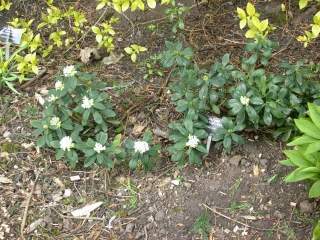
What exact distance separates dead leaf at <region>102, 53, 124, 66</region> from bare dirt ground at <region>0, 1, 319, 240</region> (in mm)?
357

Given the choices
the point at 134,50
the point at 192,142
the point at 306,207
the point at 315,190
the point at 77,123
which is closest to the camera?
the point at 315,190

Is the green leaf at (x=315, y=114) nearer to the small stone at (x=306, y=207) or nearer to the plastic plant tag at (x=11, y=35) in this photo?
the small stone at (x=306, y=207)

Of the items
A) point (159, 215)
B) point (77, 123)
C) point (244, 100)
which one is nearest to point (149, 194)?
point (159, 215)

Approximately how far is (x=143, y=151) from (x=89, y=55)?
1085mm

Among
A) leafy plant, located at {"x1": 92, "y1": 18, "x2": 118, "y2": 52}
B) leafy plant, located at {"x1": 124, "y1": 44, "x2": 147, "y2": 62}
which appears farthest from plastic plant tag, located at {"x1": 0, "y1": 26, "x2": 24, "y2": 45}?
leafy plant, located at {"x1": 124, "y1": 44, "x2": 147, "y2": 62}

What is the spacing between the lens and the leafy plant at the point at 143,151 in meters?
2.96

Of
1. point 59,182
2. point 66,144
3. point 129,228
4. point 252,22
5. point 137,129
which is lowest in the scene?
point 129,228

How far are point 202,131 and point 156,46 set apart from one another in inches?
40.3

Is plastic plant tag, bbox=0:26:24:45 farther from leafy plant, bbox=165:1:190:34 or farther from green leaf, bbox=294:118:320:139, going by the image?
green leaf, bbox=294:118:320:139

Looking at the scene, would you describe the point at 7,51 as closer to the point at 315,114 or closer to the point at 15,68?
the point at 15,68

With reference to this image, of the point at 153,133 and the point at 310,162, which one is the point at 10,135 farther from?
the point at 310,162

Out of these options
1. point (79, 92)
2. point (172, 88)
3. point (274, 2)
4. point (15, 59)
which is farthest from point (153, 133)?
point (274, 2)

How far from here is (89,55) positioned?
376cm

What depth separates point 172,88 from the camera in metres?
3.19
